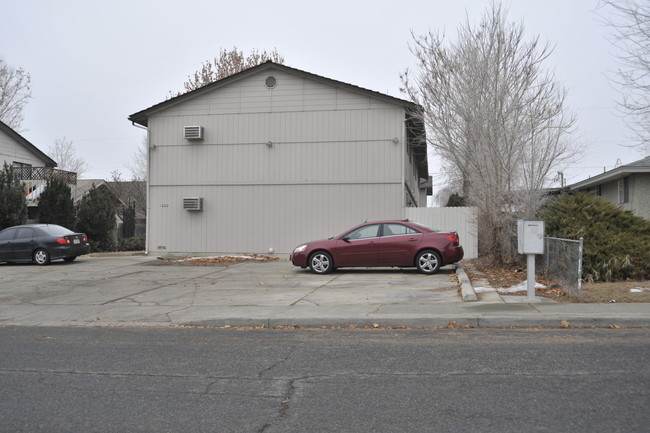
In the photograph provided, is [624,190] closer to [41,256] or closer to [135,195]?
[41,256]

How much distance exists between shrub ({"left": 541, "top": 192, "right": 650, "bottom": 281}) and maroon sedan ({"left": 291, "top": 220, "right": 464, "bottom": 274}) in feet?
8.78

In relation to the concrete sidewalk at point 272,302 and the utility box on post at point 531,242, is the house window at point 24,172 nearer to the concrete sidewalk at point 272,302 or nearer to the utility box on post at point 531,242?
the concrete sidewalk at point 272,302

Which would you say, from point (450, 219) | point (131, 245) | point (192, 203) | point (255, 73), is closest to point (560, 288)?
point (450, 219)

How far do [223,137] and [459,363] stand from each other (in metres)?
16.6

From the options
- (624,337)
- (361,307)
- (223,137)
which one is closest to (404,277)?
(361,307)

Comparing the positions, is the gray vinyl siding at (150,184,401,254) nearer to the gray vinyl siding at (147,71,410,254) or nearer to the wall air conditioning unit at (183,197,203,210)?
the gray vinyl siding at (147,71,410,254)

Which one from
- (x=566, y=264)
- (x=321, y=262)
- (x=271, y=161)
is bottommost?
(x=321, y=262)

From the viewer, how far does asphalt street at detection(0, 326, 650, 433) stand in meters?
3.96

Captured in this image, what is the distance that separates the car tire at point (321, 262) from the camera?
14.0 meters

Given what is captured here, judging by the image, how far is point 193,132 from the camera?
66.0ft

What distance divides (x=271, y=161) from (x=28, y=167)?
2176 centimetres

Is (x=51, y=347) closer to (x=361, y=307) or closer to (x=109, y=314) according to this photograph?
(x=109, y=314)

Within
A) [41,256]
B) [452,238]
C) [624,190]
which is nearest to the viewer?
[452,238]

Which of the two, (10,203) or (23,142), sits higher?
(23,142)
